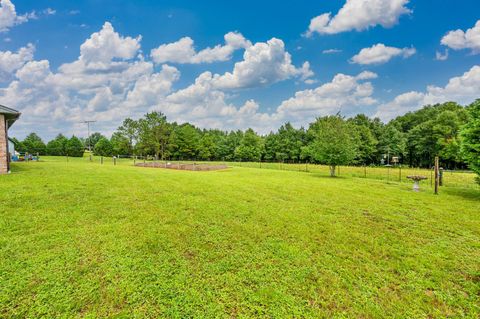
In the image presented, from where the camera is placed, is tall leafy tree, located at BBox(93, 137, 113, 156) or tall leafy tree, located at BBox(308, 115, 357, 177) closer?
tall leafy tree, located at BBox(308, 115, 357, 177)

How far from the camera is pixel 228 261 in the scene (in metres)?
4.19

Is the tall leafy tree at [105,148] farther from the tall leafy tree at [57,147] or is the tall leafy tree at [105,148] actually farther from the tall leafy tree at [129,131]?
the tall leafy tree at [129,131]

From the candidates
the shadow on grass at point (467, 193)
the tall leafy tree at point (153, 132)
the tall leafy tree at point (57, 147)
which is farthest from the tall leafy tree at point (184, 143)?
the shadow on grass at point (467, 193)

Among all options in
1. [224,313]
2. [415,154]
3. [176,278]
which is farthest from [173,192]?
[415,154]

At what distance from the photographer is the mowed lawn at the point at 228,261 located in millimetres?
3082

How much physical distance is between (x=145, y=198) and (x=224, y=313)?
21.0 ft

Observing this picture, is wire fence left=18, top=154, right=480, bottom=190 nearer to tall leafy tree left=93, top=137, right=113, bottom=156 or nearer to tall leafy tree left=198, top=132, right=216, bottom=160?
tall leafy tree left=93, top=137, right=113, bottom=156

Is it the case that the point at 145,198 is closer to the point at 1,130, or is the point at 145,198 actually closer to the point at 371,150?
the point at 1,130

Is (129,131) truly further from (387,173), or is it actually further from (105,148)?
(387,173)

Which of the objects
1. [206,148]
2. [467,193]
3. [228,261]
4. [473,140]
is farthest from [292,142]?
[228,261]

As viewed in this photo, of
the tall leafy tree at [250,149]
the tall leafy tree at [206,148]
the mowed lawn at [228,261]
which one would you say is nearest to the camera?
the mowed lawn at [228,261]

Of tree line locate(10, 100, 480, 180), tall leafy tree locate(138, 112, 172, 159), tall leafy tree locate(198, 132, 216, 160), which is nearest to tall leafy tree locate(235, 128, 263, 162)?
tree line locate(10, 100, 480, 180)

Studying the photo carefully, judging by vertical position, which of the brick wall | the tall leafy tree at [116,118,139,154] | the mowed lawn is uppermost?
the tall leafy tree at [116,118,139,154]

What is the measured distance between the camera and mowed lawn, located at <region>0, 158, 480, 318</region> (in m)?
3.08
